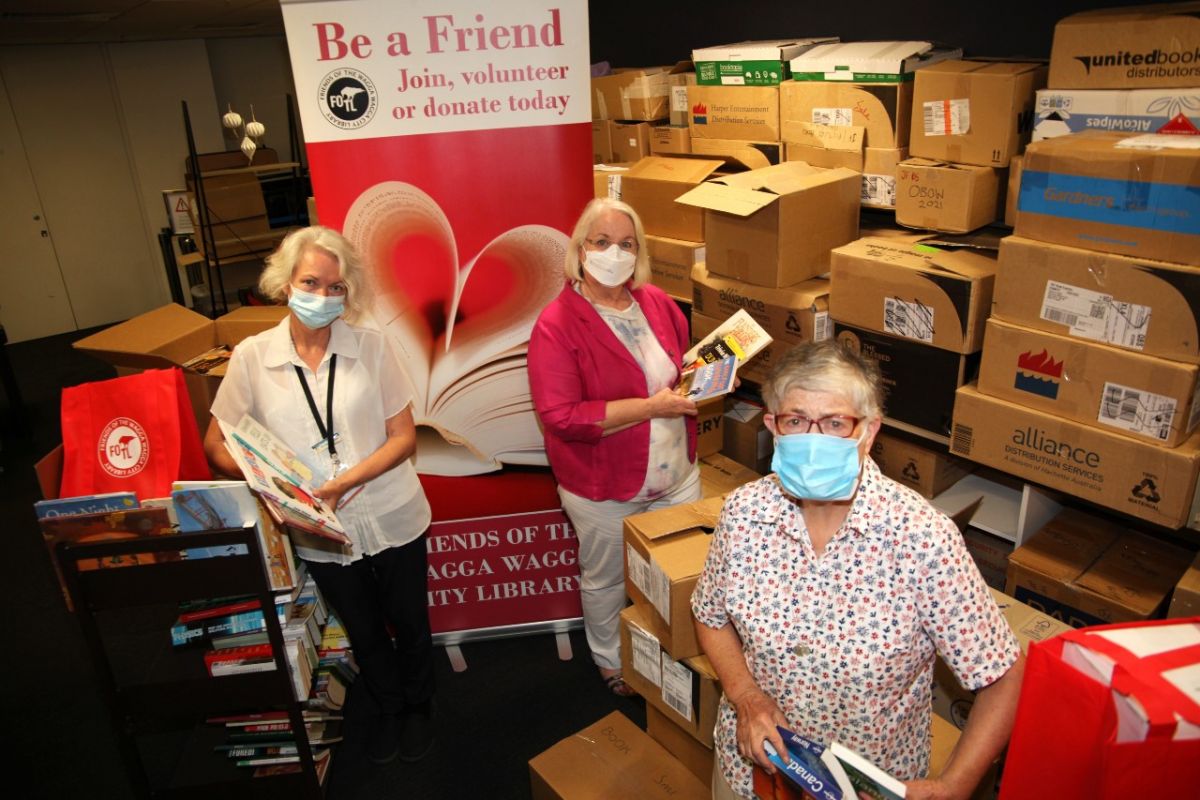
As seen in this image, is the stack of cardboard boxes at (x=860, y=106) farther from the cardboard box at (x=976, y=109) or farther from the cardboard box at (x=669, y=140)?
the cardboard box at (x=669, y=140)

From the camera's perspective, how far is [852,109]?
2.80 m

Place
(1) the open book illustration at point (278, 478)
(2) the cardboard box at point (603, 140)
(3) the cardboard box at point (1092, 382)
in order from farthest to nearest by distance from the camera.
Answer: (2) the cardboard box at point (603, 140)
(3) the cardboard box at point (1092, 382)
(1) the open book illustration at point (278, 478)

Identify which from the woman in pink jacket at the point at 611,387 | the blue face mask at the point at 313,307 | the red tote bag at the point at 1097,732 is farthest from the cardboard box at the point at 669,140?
the red tote bag at the point at 1097,732

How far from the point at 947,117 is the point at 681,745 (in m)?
1.98

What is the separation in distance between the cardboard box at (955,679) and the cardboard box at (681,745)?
1.89 ft

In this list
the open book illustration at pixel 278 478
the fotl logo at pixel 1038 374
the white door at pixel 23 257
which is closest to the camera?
the open book illustration at pixel 278 478

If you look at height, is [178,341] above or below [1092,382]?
below

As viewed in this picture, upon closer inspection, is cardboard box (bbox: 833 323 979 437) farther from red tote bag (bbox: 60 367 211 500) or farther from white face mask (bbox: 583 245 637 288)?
red tote bag (bbox: 60 367 211 500)

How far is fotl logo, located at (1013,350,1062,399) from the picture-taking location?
2.11 metres

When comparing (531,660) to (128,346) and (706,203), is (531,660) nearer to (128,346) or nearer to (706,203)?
(706,203)

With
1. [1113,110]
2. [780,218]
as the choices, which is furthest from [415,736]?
[1113,110]

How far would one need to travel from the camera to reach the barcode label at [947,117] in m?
2.44

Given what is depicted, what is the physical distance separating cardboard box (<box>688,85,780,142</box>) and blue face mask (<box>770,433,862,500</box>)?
2144 mm

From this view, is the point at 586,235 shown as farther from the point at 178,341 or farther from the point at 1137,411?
the point at 178,341
